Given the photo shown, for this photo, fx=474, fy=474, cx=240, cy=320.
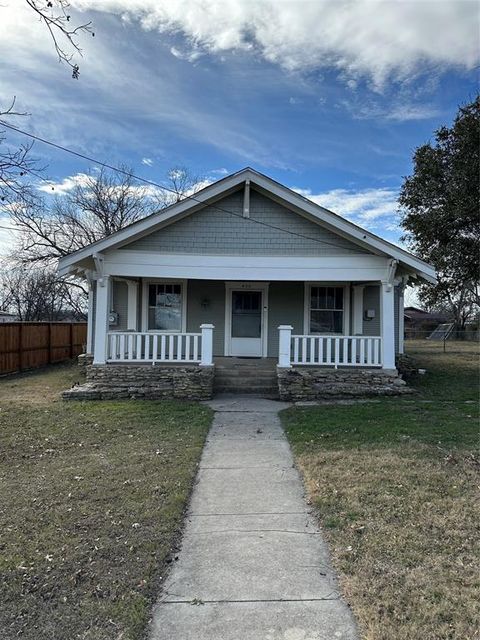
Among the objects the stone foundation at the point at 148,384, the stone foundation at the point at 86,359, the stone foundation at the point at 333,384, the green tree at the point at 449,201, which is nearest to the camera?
the stone foundation at the point at 148,384

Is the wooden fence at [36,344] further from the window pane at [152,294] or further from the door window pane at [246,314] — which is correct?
the door window pane at [246,314]

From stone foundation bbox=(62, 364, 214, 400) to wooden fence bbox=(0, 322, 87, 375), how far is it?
19.5 feet

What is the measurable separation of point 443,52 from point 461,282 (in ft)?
43.6

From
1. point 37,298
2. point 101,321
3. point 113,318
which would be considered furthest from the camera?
point 37,298

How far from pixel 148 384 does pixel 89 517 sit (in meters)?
6.29

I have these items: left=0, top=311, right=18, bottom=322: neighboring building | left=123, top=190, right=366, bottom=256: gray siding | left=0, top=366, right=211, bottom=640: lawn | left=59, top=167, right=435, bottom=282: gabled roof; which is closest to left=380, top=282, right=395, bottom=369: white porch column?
left=59, top=167, right=435, bottom=282: gabled roof

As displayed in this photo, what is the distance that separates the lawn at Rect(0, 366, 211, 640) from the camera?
2.76 meters

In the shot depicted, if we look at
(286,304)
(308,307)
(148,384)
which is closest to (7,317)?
(286,304)

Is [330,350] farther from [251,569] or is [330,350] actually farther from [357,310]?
[251,569]

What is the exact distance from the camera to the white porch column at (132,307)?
12484 mm

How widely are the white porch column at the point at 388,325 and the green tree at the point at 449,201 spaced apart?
13.0m

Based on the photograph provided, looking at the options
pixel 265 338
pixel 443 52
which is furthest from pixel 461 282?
pixel 265 338

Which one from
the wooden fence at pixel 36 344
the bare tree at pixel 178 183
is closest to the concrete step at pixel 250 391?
the wooden fence at pixel 36 344

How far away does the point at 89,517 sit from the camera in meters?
4.05
